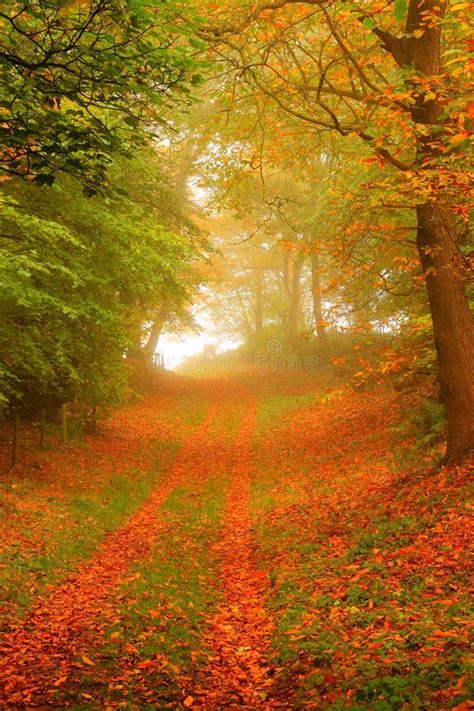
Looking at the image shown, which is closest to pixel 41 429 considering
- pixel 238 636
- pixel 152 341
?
pixel 238 636

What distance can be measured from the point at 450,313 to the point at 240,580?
574 cm

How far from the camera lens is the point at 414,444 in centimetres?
1323

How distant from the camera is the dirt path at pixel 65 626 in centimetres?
578

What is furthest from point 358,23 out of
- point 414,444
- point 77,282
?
point 414,444

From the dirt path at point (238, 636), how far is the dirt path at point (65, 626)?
4.64 ft

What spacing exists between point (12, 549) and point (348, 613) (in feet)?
18.4

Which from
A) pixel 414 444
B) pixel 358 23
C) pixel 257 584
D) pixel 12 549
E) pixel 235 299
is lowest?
pixel 257 584

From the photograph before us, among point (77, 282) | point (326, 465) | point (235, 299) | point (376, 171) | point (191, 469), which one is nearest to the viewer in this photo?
point (77, 282)

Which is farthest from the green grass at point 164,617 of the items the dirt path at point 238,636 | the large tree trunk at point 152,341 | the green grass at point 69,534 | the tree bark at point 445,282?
the large tree trunk at point 152,341

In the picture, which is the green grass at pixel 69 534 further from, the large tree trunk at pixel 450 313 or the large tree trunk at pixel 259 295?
the large tree trunk at pixel 259 295

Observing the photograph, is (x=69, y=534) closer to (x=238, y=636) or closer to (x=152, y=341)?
(x=238, y=636)

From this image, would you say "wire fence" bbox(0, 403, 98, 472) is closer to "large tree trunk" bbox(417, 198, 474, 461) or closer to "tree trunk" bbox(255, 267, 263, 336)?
"large tree trunk" bbox(417, 198, 474, 461)

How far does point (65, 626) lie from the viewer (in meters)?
7.27

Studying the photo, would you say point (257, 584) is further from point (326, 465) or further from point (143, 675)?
point (326, 465)
